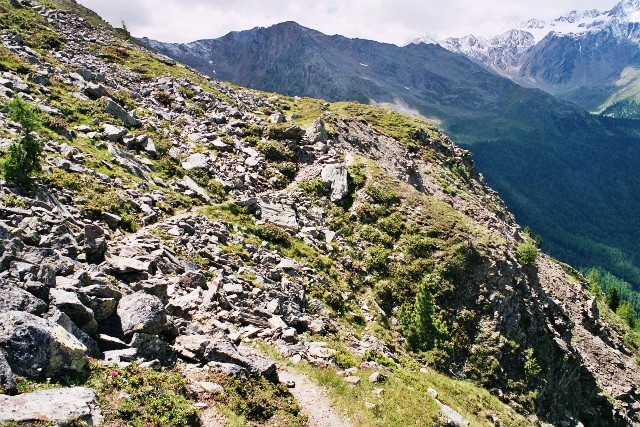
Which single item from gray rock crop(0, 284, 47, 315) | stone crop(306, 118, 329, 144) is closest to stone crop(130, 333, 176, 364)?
gray rock crop(0, 284, 47, 315)

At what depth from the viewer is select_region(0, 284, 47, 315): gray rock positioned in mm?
13141

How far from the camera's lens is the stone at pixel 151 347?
15.8 meters

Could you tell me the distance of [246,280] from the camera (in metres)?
25.8

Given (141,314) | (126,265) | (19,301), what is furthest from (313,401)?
(19,301)

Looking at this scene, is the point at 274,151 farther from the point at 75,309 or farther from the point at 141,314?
the point at 75,309

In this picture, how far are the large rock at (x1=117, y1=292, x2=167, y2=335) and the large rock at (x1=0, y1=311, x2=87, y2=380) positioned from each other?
123 inches

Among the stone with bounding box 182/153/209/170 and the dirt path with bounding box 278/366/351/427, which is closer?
the dirt path with bounding box 278/366/351/427

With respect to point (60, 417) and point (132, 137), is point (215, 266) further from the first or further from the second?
point (132, 137)

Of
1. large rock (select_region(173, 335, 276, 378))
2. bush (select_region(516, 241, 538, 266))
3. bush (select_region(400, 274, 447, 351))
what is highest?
bush (select_region(516, 241, 538, 266))

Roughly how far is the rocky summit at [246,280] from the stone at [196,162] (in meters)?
0.32

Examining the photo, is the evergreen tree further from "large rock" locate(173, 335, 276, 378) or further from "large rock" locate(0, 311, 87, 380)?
"large rock" locate(0, 311, 87, 380)

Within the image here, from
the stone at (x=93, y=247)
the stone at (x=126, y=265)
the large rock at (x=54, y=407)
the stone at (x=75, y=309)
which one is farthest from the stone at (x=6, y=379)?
the stone at (x=93, y=247)

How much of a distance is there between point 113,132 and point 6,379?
30.5 metres

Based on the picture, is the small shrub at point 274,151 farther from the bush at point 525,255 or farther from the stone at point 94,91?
the bush at point 525,255
